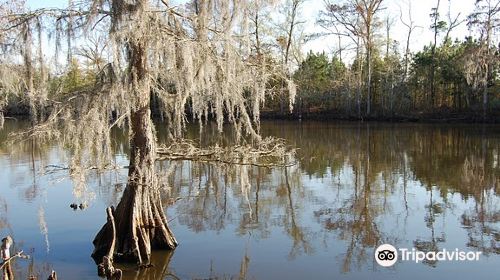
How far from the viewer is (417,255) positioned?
25.6 feet

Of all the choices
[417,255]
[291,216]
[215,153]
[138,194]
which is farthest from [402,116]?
[138,194]

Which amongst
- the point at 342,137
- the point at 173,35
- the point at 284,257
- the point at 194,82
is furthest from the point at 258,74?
the point at 342,137

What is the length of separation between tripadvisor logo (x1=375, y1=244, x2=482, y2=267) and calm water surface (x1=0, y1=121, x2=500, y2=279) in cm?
15

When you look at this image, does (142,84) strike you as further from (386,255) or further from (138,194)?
(386,255)

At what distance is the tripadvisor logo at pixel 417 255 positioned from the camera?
760 cm

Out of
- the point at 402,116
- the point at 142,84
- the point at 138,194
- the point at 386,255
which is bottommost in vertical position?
the point at 386,255

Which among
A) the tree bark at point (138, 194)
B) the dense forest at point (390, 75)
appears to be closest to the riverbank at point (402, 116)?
the dense forest at point (390, 75)

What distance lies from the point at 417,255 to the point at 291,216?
3.04 meters

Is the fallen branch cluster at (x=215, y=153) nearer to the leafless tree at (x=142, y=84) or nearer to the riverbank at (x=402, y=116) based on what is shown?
the leafless tree at (x=142, y=84)

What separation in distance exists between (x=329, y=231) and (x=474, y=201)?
3914mm

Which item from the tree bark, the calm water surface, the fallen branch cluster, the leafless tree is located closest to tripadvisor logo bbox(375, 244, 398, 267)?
the calm water surface

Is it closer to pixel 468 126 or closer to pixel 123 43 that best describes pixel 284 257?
pixel 123 43

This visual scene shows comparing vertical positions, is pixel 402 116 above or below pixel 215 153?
above

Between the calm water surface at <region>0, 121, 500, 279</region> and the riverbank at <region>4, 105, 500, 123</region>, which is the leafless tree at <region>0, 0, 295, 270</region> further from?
the riverbank at <region>4, 105, 500, 123</region>
